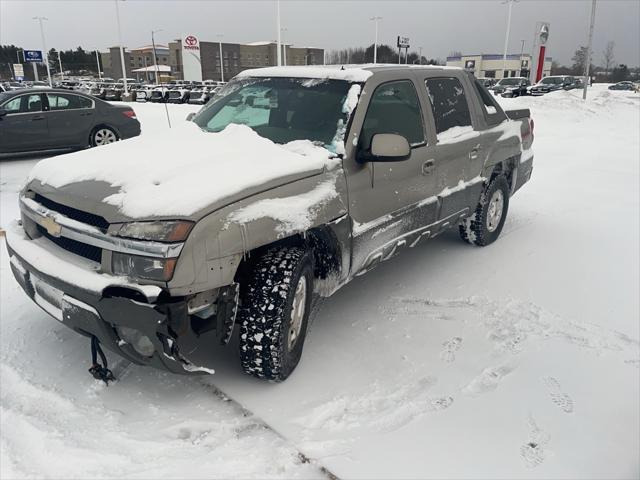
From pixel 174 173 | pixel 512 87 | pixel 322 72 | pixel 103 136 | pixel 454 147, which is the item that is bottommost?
pixel 512 87

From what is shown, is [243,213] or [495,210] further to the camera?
[495,210]

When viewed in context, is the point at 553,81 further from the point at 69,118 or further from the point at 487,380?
the point at 487,380

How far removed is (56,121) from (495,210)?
8.64m

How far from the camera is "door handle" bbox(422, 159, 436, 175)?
4.05 metres

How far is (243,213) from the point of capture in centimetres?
263

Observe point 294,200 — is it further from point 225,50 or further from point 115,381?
point 225,50

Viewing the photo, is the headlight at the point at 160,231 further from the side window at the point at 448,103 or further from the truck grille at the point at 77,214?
the side window at the point at 448,103

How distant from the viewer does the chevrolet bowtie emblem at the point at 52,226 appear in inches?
111

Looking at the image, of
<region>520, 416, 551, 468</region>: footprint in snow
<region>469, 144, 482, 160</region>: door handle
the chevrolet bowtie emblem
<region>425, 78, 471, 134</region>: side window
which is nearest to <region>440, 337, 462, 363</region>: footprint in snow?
<region>520, 416, 551, 468</region>: footprint in snow

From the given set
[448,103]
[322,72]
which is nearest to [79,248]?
[322,72]

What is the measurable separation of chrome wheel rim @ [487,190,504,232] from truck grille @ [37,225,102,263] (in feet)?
13.4

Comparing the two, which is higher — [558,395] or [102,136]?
[102,136]

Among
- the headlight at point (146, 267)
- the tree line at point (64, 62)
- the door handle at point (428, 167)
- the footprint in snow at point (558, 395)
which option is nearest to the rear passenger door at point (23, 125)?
the door handle at point (428, 167)

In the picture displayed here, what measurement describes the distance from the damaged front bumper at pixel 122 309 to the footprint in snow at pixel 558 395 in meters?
1.92
